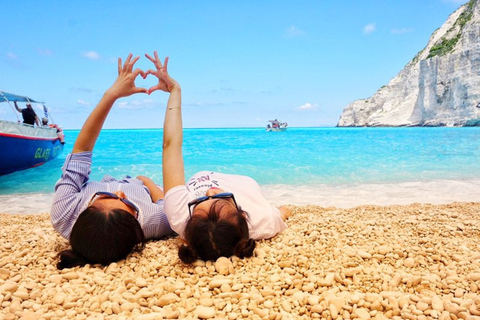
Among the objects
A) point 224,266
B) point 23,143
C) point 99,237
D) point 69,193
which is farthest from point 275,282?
point 23,143

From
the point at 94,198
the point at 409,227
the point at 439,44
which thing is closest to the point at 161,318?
the point at 94,198

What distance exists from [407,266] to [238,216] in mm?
1181

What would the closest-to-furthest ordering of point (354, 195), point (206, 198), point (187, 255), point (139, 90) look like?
point (187, 255) < point (206, 198) < point (139, 90) < point (354, 195)

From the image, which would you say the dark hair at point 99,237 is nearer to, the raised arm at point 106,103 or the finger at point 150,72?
the raised arm at point 106,103

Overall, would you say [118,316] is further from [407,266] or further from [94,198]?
[407,266]

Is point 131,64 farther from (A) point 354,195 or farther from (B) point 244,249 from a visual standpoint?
(A) point 354,195

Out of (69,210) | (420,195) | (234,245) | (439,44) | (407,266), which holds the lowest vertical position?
(420,195)

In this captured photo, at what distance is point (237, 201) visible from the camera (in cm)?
272

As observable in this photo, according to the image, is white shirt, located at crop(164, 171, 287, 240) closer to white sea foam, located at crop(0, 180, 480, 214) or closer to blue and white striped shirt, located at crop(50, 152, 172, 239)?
blue and white striped shirt, located at crop(50, 152, 172, 239)

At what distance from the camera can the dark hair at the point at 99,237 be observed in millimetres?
2316

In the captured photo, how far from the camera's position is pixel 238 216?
7.75ft

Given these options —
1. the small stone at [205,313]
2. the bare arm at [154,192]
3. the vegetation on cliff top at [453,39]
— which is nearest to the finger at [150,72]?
the bare arm at [154,192]

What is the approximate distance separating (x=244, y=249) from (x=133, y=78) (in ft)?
6.21

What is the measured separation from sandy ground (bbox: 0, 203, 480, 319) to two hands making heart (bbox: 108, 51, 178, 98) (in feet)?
4.64
